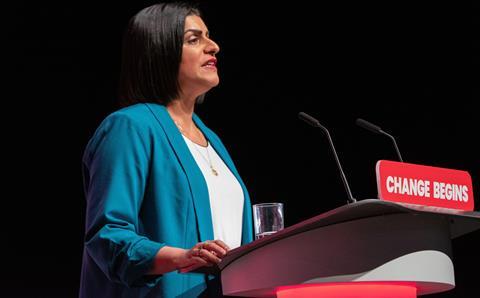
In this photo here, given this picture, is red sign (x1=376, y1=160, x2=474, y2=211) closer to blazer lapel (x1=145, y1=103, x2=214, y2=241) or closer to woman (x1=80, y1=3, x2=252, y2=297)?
woman (x1=80, y1=3, x2=252, y2=297)

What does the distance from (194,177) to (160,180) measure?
0.08 m

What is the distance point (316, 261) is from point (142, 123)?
1.87 feet

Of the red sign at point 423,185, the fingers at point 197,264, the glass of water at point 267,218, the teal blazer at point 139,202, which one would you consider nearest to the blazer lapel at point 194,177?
the teal blazer at point 139,202

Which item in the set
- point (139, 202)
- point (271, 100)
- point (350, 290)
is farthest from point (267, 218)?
point (271, 100)

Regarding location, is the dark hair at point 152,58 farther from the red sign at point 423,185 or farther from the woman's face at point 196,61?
the red sign at point 423,185

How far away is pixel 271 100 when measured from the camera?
3.52 meters

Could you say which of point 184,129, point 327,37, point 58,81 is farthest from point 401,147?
point 184,129

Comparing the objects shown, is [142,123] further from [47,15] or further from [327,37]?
[327,37]

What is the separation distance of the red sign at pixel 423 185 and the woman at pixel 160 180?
304 millimetres

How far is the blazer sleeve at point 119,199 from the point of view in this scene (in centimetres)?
133

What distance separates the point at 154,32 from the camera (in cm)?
175

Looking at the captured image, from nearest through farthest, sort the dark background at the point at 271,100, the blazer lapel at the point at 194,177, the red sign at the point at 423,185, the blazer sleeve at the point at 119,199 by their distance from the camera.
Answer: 1. the red sign at the point at 423,185
2. the blazer sleeve at the point at 119,199
3. the blazer lapel at the point at 194,177
4. the dark background at the point at 271,100

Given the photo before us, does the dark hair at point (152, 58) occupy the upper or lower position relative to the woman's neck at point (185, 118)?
upper

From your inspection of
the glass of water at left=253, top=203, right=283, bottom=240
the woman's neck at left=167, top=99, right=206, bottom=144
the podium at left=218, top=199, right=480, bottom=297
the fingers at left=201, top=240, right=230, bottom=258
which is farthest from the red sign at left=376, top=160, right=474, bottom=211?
the woman's neck at left=167, top=99, right=206, bottom=144
